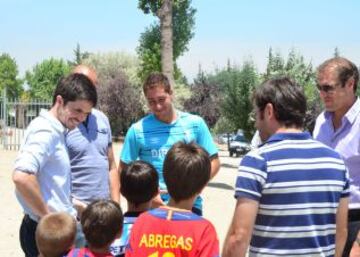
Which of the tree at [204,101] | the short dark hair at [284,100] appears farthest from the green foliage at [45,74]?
the short dark hair at [284,100]

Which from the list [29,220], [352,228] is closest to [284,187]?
[352,228]

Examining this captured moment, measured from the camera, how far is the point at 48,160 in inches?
136

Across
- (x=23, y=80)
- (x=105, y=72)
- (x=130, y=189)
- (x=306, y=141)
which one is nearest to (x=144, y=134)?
(x=130, y=189)

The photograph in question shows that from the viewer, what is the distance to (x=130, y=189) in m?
3.33

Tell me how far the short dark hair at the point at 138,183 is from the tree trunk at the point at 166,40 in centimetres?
1093

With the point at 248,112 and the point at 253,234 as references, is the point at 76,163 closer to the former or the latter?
the point at 253,234

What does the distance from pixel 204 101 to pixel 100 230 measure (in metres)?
33.4

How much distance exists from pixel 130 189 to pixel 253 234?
84 centimetres

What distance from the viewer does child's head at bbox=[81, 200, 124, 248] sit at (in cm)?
309

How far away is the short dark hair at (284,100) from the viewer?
2752 millimetres

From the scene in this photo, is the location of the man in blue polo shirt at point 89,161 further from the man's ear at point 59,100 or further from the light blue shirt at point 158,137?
the man's ear at point 59,100

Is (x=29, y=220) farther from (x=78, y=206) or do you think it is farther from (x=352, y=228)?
(x=352, y=228)

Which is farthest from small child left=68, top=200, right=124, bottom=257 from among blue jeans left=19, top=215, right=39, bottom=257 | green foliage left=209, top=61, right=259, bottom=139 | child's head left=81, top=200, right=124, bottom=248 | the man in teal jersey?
green foliage left=209, top=61, right=259, bottom=139

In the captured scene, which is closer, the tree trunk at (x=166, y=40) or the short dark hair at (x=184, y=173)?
the short dark hair at (x=184, y=173)
